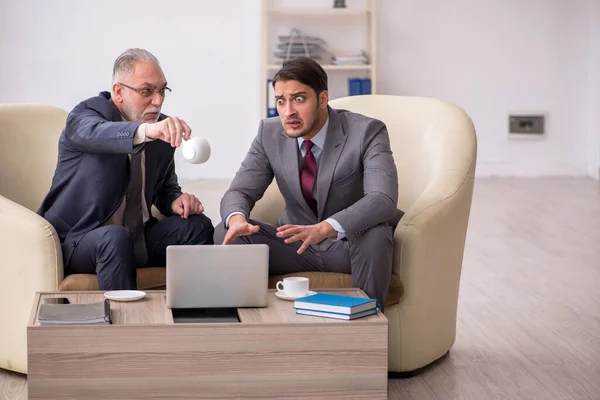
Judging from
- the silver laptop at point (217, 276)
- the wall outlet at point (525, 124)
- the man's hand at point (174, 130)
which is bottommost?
the silver laptop at point (217, 276)

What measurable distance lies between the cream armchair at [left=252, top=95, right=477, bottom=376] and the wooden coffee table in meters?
0.69

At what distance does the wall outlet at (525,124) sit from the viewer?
27.0 feet

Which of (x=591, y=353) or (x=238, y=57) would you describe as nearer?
(x=591, y=353)

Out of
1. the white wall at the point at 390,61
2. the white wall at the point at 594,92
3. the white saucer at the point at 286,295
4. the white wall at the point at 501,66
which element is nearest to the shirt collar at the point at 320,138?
the white saucer at the point at 286,295

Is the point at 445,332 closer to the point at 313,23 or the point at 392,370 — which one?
the point at 392,370

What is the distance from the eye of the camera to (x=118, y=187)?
9.54ft

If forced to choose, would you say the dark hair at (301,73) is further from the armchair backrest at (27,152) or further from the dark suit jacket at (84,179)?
the armchair backrest at (27,152)

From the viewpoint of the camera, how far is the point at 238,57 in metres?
7.94

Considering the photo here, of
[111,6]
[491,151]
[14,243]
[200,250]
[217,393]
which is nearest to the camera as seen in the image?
[217,393]

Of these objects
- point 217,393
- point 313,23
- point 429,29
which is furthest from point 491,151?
point 217,393

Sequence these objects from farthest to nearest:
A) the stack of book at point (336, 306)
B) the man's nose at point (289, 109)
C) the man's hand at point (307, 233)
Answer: the man's nose at point (289, 109) < the man's hand at point (307, 233) < the stack of book at point (336, 306)

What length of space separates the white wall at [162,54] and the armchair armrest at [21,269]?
5198 mm

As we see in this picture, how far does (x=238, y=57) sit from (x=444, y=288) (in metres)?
5.32

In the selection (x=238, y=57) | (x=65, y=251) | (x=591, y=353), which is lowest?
(x=591, y=353)
